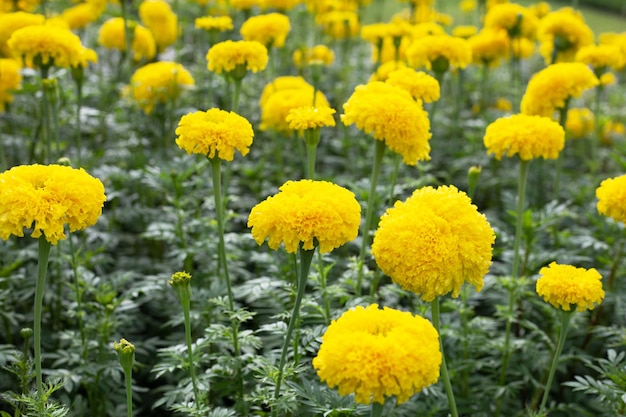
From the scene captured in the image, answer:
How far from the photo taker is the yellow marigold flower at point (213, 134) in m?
1.92

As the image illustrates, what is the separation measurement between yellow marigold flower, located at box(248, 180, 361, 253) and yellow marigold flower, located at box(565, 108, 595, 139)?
141 inches

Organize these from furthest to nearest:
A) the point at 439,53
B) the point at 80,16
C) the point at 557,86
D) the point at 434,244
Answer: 1. the point at 80,16
2. the point at 439,53
3. the point at 557,86
4. the point at 434,244

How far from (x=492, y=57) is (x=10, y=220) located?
3.47m

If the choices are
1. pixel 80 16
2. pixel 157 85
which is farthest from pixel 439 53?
pixel 80 16

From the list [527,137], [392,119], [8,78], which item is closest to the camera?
[392,119]

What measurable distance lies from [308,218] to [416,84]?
1106mm

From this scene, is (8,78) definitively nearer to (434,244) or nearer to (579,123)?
(434,244)

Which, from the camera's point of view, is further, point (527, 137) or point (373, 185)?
point (527, 137)

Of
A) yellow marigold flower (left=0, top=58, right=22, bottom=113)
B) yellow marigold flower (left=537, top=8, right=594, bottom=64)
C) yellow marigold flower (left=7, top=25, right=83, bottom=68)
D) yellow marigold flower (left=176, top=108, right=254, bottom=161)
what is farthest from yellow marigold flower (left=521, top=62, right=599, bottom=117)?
yellow marigold flower (left=0, top=58, right=22, bottom=113)

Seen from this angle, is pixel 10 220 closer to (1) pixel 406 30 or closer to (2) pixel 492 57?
(1) pixel 406 30

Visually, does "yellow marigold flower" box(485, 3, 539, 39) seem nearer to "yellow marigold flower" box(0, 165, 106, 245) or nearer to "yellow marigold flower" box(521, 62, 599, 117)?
"yellow marigold flower" box(521, 62, 599, 117)

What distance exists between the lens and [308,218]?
1.65 meters

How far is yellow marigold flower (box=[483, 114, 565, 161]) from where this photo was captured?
2.45 meters

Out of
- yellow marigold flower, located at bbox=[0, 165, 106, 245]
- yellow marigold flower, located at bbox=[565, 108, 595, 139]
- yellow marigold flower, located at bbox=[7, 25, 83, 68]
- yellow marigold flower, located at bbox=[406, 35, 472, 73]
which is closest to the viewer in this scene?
yellow marigold flower, located at bbox=[0, 165, 106, 245]
